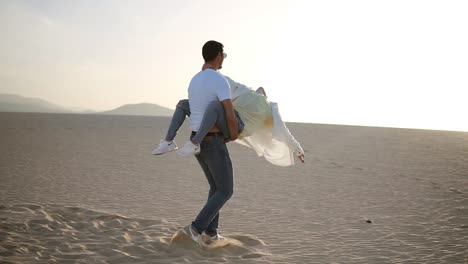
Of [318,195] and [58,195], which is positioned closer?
[58,195]

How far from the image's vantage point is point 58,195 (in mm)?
7695

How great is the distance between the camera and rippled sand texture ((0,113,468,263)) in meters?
4.56

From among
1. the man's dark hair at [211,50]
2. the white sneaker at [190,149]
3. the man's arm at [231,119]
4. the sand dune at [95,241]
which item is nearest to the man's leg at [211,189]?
the sand dune at [95,241]

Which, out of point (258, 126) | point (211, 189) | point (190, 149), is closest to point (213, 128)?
point (190, 149)

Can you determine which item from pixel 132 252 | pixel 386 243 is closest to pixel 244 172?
pixel 386 243

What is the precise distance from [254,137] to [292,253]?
1.47 meters

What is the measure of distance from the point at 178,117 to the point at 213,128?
0.42 m

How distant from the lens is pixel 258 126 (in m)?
4.44

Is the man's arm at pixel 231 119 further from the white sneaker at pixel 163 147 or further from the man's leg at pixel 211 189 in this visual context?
the white sneaker at pixel 163 147

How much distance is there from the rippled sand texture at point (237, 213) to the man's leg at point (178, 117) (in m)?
1.30

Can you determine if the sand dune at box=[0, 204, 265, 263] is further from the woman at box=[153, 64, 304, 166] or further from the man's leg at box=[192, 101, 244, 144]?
the man's leg at box=[192, 101, 244, 144]

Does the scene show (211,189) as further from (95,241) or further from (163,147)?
(95,241)

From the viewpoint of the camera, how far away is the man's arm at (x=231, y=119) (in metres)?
3.89

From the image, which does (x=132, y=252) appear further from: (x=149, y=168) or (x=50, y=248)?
(x=149, y=168)
